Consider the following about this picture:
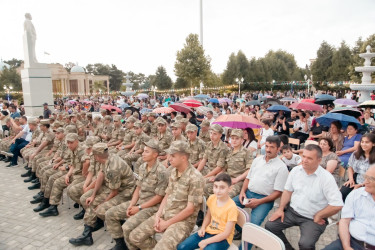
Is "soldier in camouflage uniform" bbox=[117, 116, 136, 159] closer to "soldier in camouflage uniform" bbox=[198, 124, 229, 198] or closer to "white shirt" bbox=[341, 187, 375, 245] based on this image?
"soldier in camouflage uniform" bbox=[198, 124, 229, 198]

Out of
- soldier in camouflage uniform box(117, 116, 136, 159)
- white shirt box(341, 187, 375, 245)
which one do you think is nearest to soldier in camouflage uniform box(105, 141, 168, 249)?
white shirt box(341, 187, 375, 245)

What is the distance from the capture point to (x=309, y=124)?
837cm

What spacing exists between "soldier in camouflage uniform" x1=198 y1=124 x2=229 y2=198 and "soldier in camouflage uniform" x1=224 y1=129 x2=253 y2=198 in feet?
0.54

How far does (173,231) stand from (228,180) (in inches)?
37.6

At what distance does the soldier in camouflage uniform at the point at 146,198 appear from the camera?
154 inches

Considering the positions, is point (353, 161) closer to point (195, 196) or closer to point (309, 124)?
point (195, 196)

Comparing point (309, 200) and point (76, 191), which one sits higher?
point (309, 200)

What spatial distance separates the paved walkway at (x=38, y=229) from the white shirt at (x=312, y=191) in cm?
110

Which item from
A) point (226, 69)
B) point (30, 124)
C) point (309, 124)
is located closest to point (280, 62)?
point (226, 69)

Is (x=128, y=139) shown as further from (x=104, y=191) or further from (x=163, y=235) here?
(x=163, y=235)

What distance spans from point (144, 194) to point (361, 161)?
3.50 metres

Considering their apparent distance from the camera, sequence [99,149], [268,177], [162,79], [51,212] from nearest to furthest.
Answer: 1. [268,177]
2. [99,149]
3. [51,212]
4. [162,79]

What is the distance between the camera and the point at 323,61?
41688 millimetres

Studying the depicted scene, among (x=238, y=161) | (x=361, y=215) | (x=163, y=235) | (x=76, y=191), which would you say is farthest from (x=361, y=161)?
(x=76, y=191)
